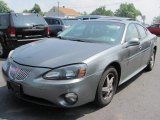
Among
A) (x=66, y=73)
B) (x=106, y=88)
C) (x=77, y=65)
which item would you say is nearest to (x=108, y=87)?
(x=106, y=88)

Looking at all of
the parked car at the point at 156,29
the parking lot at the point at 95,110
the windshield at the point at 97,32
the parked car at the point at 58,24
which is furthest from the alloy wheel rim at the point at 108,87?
the parked car at the point at 156,29

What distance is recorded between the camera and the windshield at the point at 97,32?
5488mm

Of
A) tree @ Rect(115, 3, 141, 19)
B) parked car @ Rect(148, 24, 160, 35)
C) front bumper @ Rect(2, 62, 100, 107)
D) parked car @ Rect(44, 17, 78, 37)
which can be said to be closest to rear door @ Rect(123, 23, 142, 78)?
front bumper @ Rect(2, 62, 100, 107)

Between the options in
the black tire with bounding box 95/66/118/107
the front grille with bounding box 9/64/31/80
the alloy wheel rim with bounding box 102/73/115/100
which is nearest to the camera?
the front grille with bounding box 9/64/31/80

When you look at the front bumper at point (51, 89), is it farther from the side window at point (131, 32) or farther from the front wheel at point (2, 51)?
the front wheel at point (2, 51)

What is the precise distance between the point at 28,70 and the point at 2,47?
5.84m

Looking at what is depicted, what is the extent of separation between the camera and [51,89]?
404 cm

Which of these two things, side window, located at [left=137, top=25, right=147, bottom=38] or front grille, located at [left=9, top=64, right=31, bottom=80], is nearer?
front grille, located at [left=9, top=64, right=31, bottom=80]

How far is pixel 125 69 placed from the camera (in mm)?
5492

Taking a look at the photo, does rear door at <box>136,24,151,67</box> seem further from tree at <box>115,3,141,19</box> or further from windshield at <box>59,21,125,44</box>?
tree at <box>115,3,141,19</box>

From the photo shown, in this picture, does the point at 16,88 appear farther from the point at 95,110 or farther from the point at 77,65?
the point at 95,110

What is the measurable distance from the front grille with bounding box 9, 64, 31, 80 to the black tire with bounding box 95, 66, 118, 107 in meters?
1.15

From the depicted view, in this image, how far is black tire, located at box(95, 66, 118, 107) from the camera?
459 cm

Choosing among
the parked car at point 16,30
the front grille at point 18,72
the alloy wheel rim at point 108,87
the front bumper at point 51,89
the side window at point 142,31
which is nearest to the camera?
the front bumper at point 51,89
